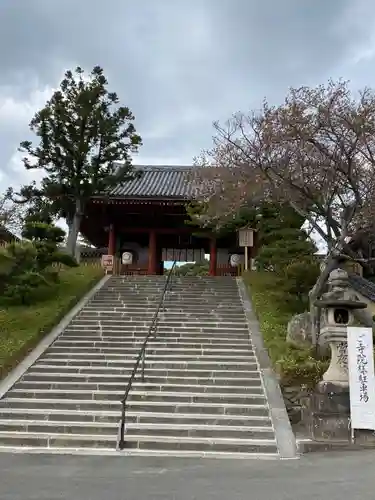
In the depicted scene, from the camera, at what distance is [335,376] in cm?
991

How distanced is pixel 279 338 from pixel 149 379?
3.72 m

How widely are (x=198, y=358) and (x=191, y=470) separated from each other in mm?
5666

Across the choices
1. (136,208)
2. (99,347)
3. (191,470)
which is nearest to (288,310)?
(99,347)

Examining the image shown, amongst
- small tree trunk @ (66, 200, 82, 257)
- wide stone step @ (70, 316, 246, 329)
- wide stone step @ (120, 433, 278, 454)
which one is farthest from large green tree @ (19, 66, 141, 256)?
wide stone step @ (120, 433, 278, 454)

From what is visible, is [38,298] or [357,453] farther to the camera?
[38,298]

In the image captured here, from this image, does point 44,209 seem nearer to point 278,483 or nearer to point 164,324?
point 164,324

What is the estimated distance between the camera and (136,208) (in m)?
24.4

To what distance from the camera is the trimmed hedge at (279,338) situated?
10.9 m

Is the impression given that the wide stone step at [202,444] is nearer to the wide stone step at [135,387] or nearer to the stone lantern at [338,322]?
the stone lantern at [338,322]

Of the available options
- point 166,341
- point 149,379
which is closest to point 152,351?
point 166,341

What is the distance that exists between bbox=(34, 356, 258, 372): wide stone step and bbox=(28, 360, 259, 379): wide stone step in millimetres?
55

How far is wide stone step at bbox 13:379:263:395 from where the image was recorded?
441 inches

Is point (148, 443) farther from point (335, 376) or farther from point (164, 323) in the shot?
point (164, 323)

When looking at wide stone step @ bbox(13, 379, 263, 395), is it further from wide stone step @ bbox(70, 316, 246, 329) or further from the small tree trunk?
the small tree trunk
